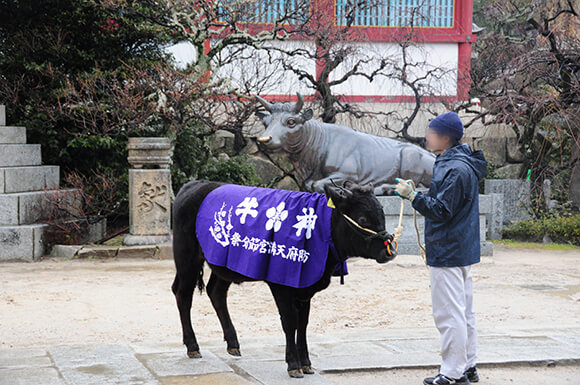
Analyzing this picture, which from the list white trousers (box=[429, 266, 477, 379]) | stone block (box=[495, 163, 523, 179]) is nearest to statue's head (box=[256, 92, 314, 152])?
white trousers (box=[429, 266, 477, 379])

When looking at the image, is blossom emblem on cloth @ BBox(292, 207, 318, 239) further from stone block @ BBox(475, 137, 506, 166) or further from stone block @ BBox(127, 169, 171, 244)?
stone block @ BBox(475, 137, 506, 166)

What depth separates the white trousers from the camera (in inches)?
168

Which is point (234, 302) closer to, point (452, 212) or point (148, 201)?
point (148, 201)

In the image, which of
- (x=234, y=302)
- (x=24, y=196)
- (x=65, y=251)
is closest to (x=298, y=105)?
(x=234, y=302)

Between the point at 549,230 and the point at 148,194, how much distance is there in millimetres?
7390

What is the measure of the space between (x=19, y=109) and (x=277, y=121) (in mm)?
5001

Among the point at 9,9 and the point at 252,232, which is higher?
the point at 9,9

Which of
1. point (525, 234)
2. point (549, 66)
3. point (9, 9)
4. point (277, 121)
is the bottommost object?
point (525, 234)

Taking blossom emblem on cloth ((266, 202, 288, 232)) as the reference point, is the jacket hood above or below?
above

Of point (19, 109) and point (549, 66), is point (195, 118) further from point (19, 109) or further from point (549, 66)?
point (549, 66)

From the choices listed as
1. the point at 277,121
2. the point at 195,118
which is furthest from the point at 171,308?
the point at 195,118

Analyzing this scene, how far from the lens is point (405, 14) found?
47.3 ft

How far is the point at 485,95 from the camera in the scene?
13.4 m

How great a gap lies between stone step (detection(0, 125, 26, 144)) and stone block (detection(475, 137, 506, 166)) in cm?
929
